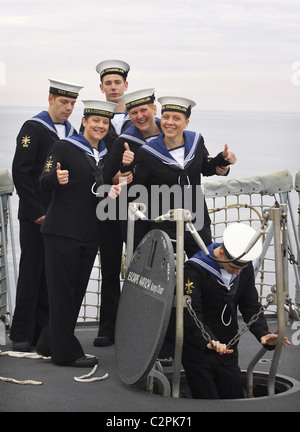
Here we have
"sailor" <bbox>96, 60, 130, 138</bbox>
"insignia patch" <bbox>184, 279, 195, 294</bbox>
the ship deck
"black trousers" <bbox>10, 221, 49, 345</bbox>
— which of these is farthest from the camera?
"sailor" <bbox>96, 60, 130, 138</bbox>

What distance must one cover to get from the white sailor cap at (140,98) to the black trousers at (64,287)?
0.79 m

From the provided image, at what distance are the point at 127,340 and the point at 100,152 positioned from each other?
1082 millimetres

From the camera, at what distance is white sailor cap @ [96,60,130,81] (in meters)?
5.96

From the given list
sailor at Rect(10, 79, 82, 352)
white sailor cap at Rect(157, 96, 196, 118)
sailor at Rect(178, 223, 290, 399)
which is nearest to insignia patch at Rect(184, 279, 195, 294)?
sailor at Rect(178, 223, 290, 399)

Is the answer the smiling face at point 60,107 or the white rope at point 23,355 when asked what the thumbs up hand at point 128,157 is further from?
the white rope at point 23,355

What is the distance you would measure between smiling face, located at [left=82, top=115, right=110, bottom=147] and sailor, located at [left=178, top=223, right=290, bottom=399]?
2.89ft

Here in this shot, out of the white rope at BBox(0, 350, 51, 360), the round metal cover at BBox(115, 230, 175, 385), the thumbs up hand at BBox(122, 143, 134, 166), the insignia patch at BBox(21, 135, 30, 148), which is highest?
the insignia patch at BBox(21, 135, 30, 148)

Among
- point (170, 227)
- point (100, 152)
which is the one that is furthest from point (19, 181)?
point (170, 227)

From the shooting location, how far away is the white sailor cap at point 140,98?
5.39 metres

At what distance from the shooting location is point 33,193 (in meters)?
5.59

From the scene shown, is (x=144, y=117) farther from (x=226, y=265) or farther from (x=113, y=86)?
(x=226, y=265)

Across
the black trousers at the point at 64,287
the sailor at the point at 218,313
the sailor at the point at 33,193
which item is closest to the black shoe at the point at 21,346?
the sailor at the point at 33,193

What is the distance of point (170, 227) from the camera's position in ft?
17.3

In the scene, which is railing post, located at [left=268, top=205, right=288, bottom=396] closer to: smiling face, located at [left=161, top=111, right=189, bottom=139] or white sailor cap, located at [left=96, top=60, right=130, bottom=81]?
smiling face, located at [left=161, top=111, right=189, bottom=139]
